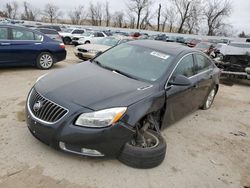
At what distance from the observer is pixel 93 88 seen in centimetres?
308

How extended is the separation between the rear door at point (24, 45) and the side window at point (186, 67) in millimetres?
5447

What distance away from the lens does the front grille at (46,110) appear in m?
2.72

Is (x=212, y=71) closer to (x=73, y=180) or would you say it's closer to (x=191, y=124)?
(x=191, y=124)

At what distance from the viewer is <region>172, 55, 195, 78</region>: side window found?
3801mm

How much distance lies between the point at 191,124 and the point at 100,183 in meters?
2.63

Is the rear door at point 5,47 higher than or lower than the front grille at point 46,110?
higher

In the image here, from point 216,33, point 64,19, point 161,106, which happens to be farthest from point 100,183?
point 64,19

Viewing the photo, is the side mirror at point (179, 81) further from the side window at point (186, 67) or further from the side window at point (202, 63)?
the side window at point (202, 63)

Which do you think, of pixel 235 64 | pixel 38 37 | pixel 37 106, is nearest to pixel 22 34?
pixel 38 37

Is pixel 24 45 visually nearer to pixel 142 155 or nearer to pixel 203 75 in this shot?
pixel 203 75

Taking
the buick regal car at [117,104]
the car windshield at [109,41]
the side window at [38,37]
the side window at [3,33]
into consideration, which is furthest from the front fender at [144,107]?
the car windshield at [109,41]

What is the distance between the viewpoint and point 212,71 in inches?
207

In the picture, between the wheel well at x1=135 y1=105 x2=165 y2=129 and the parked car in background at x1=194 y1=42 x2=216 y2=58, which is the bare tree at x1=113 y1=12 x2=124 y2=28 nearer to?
the parked car in background at x1=194 y1=42 x2=216 y2=58

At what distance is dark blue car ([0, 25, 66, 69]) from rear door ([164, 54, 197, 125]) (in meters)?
5.46
